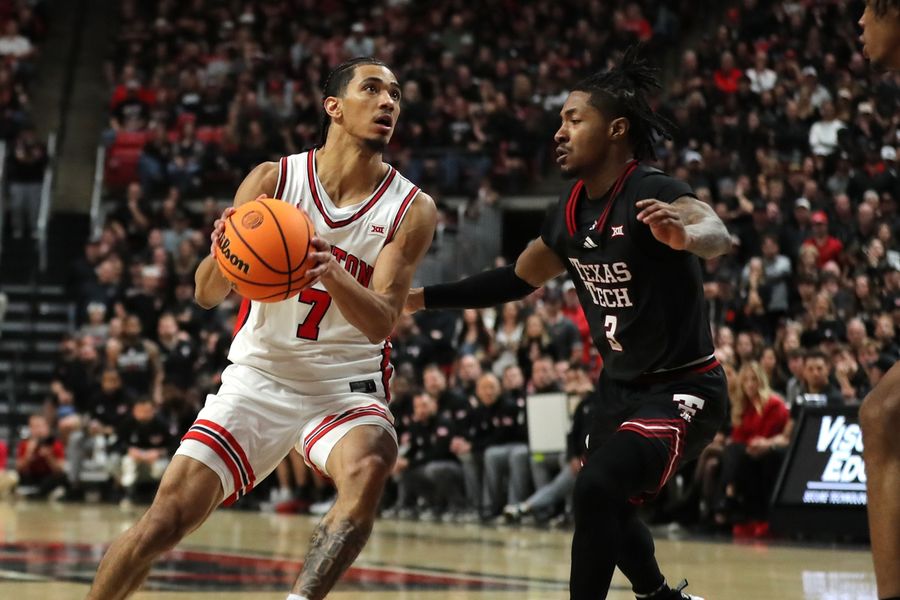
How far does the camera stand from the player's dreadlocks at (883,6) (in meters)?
4.33

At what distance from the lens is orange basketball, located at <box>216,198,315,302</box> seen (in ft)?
17.1

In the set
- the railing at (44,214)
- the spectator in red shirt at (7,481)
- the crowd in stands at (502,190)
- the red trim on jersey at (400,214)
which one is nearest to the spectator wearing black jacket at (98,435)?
the crowd in stands at (502,190)

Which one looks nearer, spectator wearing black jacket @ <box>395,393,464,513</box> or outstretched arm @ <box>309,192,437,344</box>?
outstretched arm @ <box>309,192,437,344</box>

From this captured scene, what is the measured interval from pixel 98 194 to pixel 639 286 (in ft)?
62.7

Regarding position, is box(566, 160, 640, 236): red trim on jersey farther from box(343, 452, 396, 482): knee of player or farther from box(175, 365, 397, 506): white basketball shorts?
box(343, 452, 396, 482): knee of player

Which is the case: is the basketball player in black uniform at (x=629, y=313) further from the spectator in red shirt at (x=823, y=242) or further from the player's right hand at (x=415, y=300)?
the spectator in red shirt at (x=823, y=242)

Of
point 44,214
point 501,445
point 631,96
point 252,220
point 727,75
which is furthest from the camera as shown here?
point 44,214

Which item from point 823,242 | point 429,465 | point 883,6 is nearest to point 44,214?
point 429,465

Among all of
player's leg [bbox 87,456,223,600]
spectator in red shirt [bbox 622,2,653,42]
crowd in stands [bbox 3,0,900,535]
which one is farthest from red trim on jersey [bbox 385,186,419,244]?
spectator in red shirt [bbox 622,2,653,42]

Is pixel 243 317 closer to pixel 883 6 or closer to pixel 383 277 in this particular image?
pixel 383 277

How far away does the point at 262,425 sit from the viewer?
18.5 feet

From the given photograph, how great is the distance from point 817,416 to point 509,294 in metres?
6.79

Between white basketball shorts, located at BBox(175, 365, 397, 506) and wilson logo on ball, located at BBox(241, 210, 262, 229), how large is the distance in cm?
74

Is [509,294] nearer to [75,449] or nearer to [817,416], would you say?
[817,416]
